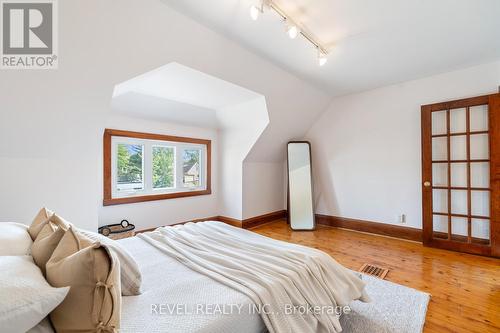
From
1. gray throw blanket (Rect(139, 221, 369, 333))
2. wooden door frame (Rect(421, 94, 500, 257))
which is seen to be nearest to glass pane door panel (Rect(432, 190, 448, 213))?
wooden door frame (Rect(421, 94, 500, 257))

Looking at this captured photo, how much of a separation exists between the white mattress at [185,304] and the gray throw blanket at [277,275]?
55mm

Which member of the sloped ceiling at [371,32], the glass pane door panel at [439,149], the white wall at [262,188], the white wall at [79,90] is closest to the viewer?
the white wall at [79,90]

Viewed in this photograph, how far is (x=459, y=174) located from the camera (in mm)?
2941

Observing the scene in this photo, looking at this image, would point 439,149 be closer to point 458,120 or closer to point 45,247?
point 458,120

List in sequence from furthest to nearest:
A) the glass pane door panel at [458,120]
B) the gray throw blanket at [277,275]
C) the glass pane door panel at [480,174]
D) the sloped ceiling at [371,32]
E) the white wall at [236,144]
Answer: the white wall at [236,144], the glass pane door panel at [458,120], the glass pane door panel at [480,174], the sloped ceiling at [371,32], the gray throw blanket at [277,275]

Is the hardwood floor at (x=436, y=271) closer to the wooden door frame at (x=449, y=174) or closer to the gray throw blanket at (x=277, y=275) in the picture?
the wooden door frame at (x=449, y=174)

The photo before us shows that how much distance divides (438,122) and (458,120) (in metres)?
0.20

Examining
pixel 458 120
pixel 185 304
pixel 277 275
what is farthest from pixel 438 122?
pixel 185 304

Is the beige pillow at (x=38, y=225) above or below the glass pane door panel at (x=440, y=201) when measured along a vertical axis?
above

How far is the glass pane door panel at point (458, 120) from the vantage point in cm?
290

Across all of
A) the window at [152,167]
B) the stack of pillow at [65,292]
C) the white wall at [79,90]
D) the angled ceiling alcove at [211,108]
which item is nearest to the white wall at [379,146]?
the angled ceiling alcove at [211,108]

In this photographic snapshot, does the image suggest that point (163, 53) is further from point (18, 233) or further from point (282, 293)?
point (282, 293)

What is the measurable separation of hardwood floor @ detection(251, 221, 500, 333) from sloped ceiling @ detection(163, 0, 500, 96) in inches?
94.6

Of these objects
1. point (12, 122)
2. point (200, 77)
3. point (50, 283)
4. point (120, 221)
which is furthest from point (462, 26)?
point (120, 221)
